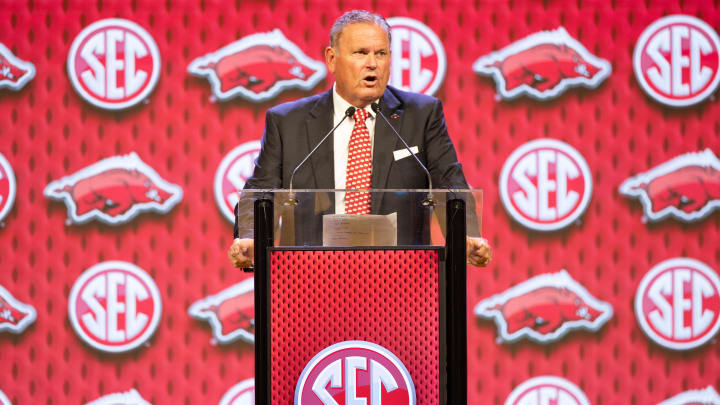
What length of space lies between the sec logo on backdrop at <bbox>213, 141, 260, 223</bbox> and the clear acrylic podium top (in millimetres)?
1904

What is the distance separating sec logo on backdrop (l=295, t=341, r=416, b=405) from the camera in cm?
133

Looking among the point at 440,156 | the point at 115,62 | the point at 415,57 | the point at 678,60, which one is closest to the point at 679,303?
the point at 678,60

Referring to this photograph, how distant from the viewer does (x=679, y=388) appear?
3.45 meters

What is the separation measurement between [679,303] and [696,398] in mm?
450

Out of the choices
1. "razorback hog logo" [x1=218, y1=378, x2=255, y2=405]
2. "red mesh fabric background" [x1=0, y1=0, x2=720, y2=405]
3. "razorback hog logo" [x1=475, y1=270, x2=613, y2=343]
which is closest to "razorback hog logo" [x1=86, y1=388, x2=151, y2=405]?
"red mesh fabric background" [x1=0, y1=0, x2=720, y2=405]

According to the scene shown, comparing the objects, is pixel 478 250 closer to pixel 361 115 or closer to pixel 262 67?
pixel 361 115

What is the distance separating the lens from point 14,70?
11.3 ft

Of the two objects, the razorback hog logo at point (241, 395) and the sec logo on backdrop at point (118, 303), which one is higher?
the sec logo on backdrop at point (118, 303)

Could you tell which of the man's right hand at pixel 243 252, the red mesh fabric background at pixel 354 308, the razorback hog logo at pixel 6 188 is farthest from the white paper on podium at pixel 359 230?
the razorback hog logo at pixel 6 188

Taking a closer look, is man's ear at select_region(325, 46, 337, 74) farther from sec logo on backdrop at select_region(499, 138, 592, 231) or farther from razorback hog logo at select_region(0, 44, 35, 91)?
razorback hog logo at select_region(0, 44, 35, 91)

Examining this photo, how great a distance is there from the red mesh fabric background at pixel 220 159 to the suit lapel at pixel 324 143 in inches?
48.8

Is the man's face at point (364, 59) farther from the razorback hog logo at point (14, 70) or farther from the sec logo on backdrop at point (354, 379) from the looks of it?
the razorback hog logo at point (14, 70)

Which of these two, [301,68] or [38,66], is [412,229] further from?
[38,66]

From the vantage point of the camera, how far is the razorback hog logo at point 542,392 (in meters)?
3.40
